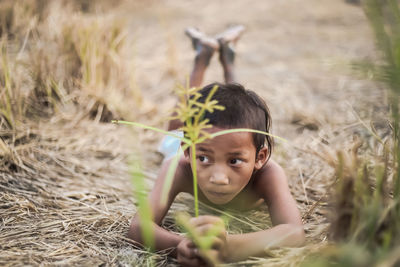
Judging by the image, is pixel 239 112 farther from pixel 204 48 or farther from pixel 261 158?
pixel 204 48

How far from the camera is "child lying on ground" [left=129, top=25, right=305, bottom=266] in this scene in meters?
1.16

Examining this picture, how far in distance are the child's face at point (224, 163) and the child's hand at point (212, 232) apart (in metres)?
0.18

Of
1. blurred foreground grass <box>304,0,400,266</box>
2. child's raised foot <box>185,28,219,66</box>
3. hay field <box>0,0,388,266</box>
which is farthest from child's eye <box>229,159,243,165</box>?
child's raised foot <box>185,28,219,66</box>

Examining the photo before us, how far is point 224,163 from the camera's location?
1238 mm

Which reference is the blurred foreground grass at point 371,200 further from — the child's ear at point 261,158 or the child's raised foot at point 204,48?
the child's raised foot at point 204,48

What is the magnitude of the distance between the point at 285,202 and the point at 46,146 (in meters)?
1.30

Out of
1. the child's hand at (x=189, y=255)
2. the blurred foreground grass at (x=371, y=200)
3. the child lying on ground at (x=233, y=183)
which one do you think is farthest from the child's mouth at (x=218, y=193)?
the blurred foreground grass at (x=371, y=200)

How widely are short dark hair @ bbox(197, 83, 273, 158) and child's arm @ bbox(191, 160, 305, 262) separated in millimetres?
157

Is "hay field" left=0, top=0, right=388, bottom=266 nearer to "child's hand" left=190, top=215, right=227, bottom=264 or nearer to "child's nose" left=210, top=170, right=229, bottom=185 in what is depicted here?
"child's hand" left=190, top=215, right=227, bottom=264

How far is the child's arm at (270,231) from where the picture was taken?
3.57 feet

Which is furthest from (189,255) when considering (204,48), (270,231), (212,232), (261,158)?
(204,48)

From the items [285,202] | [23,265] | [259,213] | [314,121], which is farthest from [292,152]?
[23,265]

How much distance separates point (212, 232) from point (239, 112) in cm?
48

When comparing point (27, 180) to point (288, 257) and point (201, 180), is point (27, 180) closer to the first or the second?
point (201, 180)
